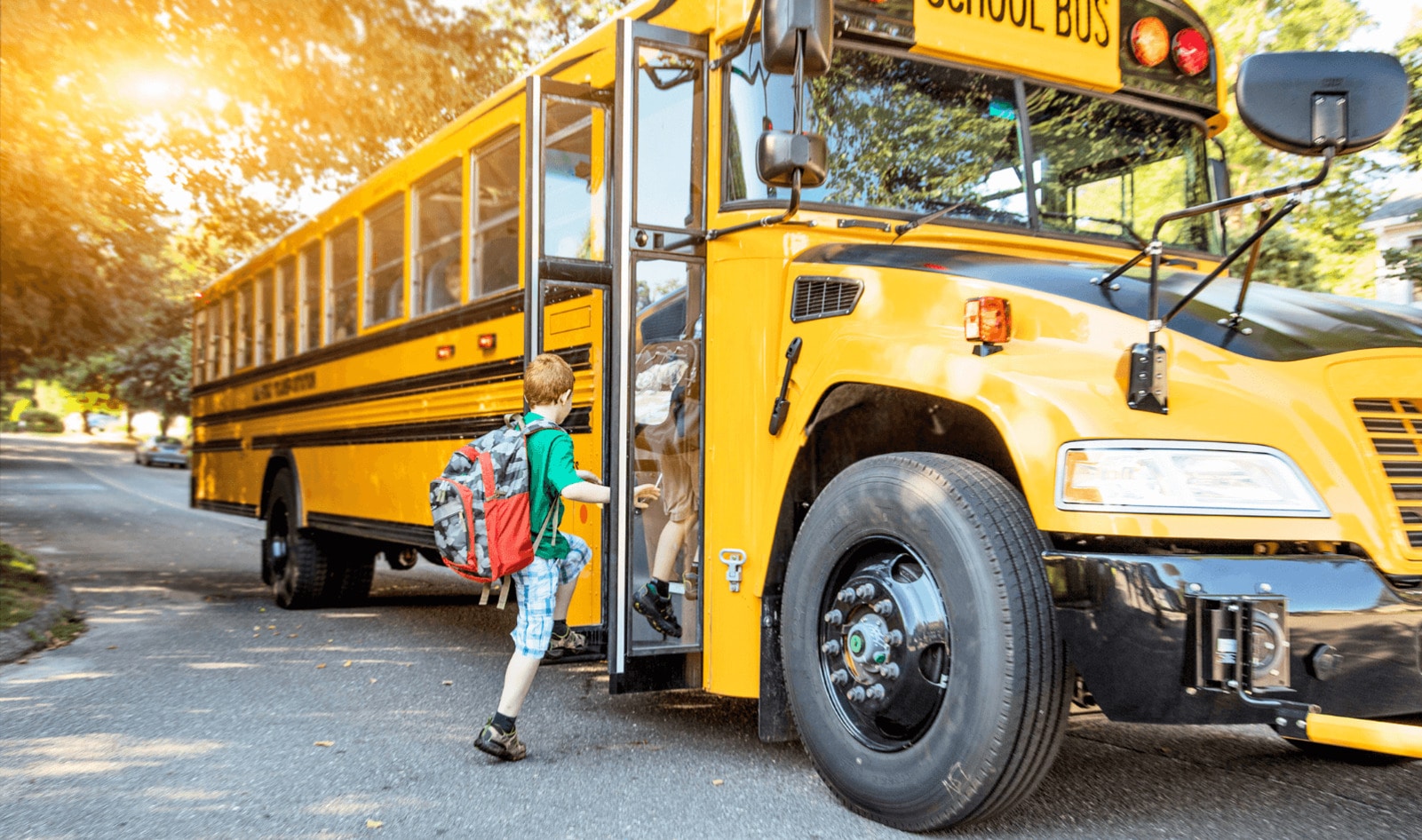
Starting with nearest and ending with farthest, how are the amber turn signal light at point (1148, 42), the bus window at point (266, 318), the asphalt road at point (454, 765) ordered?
the asphalt road at point (454, 765), the amber turn signal light at point (1148, 42), the bus window at point (266, 318)

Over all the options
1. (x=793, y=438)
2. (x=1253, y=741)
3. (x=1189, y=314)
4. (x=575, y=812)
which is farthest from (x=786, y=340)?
(x=1253, y=741)

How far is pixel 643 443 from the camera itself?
454cm

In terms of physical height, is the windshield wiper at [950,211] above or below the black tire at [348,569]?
above

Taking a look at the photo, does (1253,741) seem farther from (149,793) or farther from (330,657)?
(330,657)

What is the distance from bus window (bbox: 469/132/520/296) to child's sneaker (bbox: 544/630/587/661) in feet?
5.70

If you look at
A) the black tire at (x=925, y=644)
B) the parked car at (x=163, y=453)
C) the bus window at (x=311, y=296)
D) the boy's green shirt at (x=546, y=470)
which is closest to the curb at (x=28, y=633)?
the bus window at (x=311, y=296)

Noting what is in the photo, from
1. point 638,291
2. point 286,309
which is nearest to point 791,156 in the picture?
point 638,291

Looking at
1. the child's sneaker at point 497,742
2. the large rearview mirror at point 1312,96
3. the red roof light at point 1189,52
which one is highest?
the red roof light at point 1189,52

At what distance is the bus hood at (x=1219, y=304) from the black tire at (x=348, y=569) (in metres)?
5.65

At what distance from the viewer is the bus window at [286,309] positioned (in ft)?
28.4

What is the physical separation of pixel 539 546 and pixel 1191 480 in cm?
226

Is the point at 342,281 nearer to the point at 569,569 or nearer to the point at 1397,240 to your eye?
the point at 569,569

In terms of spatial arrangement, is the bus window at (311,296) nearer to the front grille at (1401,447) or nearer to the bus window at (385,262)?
the bus window at (385,262)

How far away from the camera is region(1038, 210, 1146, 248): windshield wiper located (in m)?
4.23
